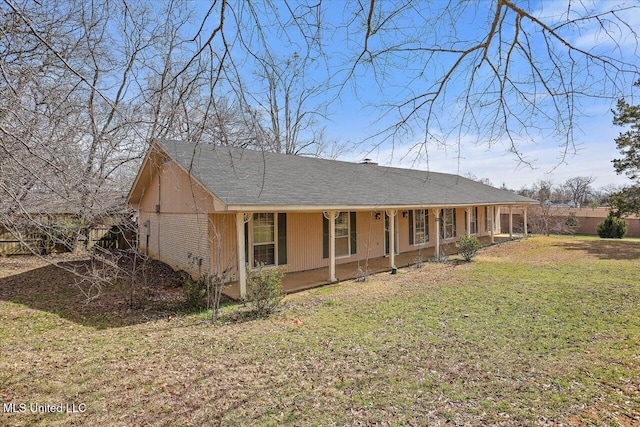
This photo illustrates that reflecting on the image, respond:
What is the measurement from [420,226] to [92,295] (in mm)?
12836

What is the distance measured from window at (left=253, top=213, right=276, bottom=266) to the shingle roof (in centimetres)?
113

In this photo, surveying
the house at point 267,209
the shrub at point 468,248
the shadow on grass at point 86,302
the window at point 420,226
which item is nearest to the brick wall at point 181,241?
the house at point 267,209

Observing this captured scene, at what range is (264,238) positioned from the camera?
388 inches

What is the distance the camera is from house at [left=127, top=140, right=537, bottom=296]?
8.03 meters

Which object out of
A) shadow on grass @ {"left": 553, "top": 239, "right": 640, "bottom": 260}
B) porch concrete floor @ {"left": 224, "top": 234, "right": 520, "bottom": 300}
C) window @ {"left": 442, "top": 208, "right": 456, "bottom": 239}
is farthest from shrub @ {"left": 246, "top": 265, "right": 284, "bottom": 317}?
shadow on grass @ {"left": 553, "top": 239, "right": 640, "bottom": 260}

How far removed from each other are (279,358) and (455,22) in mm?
4588

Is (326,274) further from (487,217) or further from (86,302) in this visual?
(487,217)

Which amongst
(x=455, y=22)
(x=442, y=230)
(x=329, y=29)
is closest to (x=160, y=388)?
(x=329, y=29)

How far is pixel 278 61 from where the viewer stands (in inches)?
117

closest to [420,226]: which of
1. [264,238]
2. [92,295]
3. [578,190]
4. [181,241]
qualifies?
[264,238]

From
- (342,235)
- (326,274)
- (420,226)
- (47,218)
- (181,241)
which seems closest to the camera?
(47,218)

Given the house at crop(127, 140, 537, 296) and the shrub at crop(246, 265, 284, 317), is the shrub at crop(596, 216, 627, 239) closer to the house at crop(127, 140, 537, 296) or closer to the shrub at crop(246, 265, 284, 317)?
the house at crop(127, 140, 537, 296)

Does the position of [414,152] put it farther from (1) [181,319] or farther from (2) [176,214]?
(2) [176,214]

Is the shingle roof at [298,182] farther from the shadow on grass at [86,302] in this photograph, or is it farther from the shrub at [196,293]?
the shadow on grass at [86,302]
